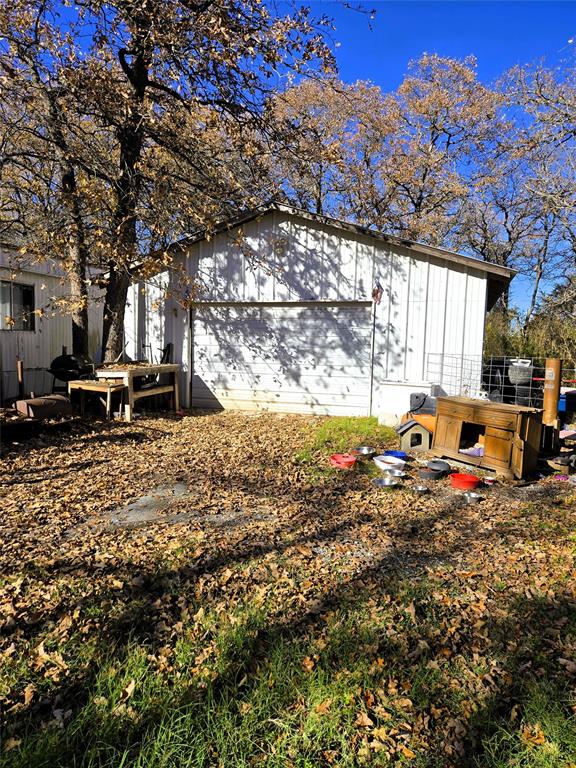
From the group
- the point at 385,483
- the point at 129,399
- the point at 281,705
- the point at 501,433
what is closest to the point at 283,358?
the point at 129,399

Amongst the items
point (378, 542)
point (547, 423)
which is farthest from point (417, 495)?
point (547, 423)

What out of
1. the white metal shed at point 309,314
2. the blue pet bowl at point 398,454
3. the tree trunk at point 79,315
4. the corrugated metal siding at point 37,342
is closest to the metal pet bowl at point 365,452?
the blue pet bowl at point 398,454

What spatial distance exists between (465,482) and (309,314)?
5111 mm

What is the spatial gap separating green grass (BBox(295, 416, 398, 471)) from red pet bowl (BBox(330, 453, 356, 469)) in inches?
10.4

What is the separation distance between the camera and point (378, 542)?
3582 mm

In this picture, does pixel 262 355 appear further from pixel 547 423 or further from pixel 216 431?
pixel 547 423

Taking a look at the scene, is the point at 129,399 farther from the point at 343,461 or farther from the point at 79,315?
the point at 343,461

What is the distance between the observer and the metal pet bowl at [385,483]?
491 centimetres

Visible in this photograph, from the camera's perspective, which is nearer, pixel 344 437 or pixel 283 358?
pixel 344 437

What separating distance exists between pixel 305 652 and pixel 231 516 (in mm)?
1872

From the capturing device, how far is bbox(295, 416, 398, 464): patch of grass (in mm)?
6333

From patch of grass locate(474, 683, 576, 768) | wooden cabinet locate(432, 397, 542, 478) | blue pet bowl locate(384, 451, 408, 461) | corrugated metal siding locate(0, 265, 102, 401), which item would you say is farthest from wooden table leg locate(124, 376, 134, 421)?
patch of grass locate(474, 683, 576, 768)

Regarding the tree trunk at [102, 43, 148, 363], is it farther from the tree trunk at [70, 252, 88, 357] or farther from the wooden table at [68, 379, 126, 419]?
the wooden table at [68, 379, 126, 419]

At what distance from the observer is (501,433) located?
17.0ft
